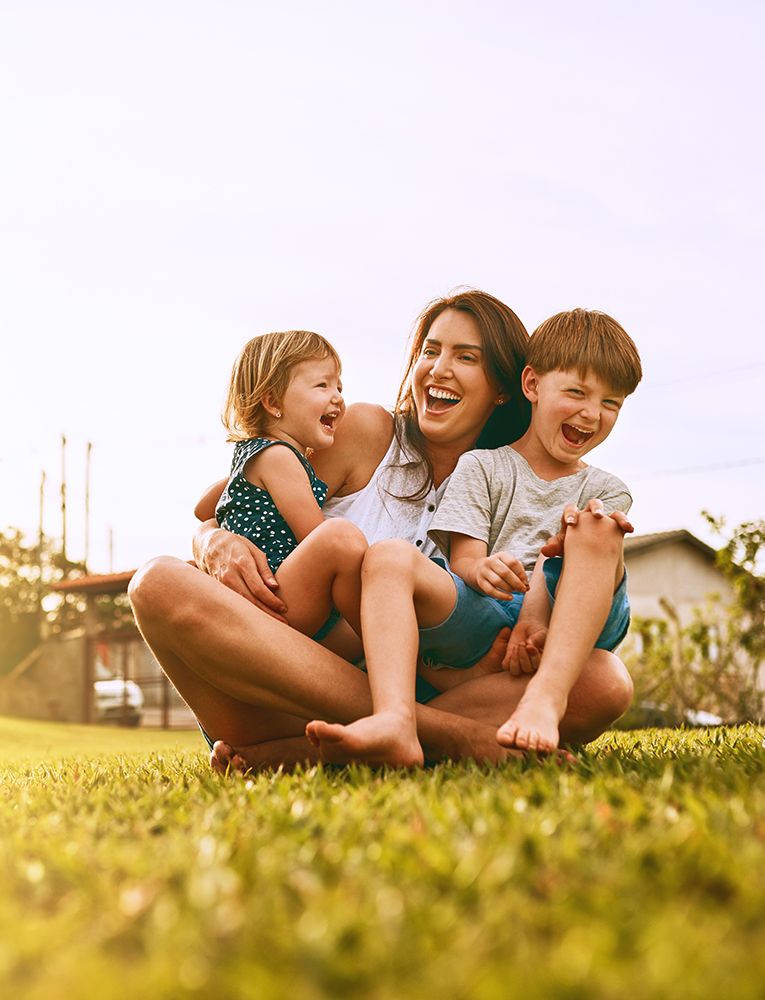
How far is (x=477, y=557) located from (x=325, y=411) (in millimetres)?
806

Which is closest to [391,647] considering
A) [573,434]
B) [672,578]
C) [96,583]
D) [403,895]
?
[573,434]

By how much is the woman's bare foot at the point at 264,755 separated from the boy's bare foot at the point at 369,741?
1.99 ft

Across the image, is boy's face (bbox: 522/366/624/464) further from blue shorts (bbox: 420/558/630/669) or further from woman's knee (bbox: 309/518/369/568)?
woman's knee (bbox: 309/518/369/568)

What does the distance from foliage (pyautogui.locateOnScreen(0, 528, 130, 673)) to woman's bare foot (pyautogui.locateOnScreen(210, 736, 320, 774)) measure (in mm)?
30989

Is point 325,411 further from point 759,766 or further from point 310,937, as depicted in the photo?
point 310,937

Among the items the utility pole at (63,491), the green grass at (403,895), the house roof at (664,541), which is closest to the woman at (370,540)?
the green grass at (403,895)

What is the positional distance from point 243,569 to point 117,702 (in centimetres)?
2474

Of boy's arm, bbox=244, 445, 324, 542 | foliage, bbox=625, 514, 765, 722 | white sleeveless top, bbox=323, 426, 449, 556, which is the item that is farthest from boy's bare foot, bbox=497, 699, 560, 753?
foliage, bbox=625, 514, 765, 722

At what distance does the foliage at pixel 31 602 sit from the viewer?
127 ft

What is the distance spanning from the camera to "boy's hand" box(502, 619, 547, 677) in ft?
10.6

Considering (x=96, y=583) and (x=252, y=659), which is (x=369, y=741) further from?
(x=96, y=583)

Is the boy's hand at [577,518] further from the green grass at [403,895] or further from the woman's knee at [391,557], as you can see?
the green grass at [403,895]

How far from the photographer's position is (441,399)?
12.6 ft

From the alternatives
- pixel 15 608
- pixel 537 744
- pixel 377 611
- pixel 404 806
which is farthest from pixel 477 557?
pixel 15 608
